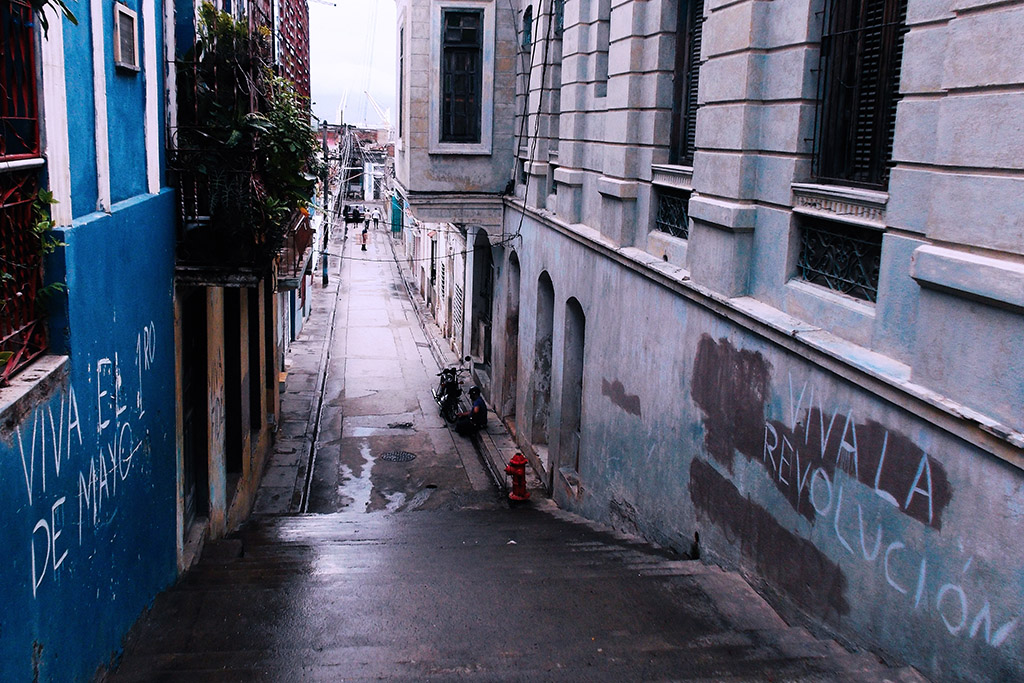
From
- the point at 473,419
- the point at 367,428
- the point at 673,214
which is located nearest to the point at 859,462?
the point at 673,214

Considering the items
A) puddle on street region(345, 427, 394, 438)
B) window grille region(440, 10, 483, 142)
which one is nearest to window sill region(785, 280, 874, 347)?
window grille region(440, 10, 483, 142)

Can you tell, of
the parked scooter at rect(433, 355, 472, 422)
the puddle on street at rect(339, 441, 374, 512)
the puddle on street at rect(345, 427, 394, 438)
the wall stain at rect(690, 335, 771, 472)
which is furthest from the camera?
the parked scooter at rect(433, 355, 472, 422)

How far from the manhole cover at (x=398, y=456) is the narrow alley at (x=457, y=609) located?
238 cm

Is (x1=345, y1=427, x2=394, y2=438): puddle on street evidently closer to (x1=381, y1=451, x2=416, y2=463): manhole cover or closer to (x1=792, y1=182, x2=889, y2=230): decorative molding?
(x1=381, y1=451, x2=416, y2=463): manhole cover

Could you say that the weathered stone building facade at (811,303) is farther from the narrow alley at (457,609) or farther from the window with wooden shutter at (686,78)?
the narrow alley at (457,609)

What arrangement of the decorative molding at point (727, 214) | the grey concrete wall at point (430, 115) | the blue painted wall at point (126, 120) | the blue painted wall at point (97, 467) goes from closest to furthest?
the blue painted wall at point (97, 467) < the blue painted wall at point (126, 120) < the decorative molding at point (727, 214) < the grey concrete wall at point (430, 115)

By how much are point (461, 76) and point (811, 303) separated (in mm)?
12761

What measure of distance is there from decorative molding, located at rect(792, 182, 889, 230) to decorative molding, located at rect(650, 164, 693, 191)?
2.34m

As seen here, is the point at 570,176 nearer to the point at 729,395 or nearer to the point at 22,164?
the point at 729,395

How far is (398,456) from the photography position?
17422 millimetres

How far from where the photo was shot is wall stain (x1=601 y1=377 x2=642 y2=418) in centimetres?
1084

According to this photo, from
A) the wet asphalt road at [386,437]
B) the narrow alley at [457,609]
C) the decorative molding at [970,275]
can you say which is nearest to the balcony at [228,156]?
the narrow alley at [457,609]

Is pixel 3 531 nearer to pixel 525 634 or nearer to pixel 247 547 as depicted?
pixel 525 634

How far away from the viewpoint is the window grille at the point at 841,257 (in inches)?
259
